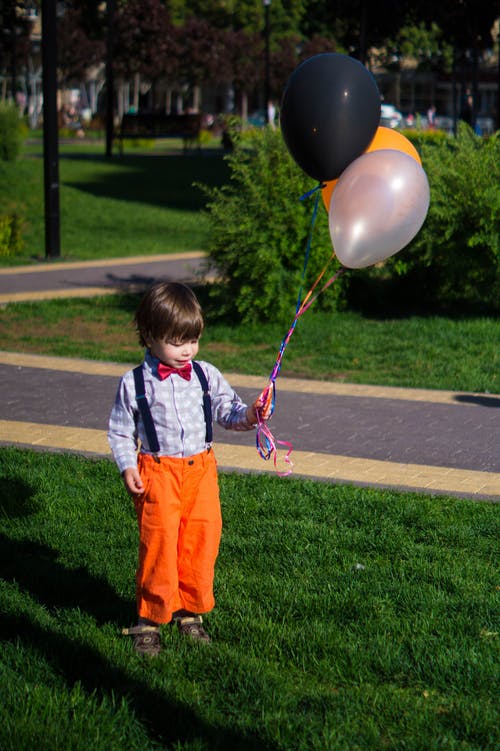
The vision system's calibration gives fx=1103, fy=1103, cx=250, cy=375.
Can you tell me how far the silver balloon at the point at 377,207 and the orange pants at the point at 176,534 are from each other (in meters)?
1.07

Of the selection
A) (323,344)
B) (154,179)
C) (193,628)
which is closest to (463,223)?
(323,344)

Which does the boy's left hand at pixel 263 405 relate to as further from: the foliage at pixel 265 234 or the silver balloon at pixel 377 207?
the foliage at pixel 265 234

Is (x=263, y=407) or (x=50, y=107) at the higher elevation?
(x=50, y=107)

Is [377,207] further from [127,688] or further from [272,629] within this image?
[127,688]

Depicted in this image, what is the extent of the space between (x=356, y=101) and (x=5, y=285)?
9.92m

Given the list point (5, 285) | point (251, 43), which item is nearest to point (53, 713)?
point (5, 285)

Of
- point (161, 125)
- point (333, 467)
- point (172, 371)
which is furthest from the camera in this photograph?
point (161, 125)

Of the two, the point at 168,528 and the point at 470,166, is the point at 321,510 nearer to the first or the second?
the point at 168,528

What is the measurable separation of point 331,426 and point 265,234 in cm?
400

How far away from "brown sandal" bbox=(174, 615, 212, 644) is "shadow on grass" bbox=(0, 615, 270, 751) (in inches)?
7.9

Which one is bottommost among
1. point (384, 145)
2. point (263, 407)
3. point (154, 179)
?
point (154, 179)

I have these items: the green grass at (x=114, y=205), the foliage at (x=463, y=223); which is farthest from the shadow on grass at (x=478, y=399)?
the green grass at (x=114, y=205)

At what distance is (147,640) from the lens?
4.00m

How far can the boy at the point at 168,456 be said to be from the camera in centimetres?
390
